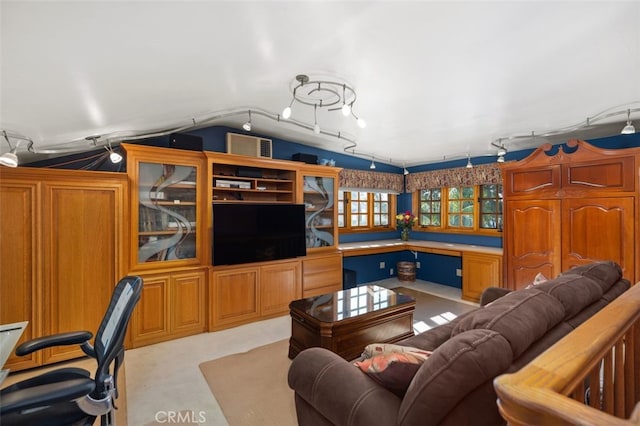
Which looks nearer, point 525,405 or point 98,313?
point 525,405

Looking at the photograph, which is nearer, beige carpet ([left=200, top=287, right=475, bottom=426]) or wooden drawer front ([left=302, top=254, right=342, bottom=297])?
beige carpet ([left=200, top=287, right=475, bottom=426])

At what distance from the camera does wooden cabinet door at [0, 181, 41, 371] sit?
247 centimetres

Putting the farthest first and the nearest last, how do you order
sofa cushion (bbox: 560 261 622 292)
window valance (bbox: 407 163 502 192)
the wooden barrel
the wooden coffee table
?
the wooden barrel
window valance (bbox: 407 163 502 192)
the wooden coffee table
sofa cushion (bbox: 560 261 622 292)

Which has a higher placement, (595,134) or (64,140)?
(595,134)

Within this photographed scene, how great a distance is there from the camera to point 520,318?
119 centimetres

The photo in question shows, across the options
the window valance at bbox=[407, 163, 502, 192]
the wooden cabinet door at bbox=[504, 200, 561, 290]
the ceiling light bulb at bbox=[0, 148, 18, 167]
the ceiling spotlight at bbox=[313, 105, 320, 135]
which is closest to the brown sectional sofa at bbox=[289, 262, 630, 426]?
the wooden cabinet door at bbox=[504, 200, 561, 290]

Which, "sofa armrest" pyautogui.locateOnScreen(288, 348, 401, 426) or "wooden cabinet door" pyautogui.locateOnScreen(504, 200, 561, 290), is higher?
"wooden cabinet door" pyautogui.locateOnScreen(504, 200, 561, 290)

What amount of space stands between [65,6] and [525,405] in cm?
211

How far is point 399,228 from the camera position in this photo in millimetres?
Result: 6129

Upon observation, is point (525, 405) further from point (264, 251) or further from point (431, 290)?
point (431, 290)

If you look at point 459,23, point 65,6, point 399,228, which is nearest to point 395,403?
point 459,23

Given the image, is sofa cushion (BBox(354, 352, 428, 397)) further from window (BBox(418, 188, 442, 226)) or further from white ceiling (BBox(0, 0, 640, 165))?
window (BBox(418, 188, 442, 226))

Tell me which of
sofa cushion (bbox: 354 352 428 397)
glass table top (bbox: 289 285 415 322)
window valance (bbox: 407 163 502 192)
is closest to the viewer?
sofa cushion (bbox: 354 352 428 397)

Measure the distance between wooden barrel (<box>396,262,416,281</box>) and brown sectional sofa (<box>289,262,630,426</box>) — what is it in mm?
3915
